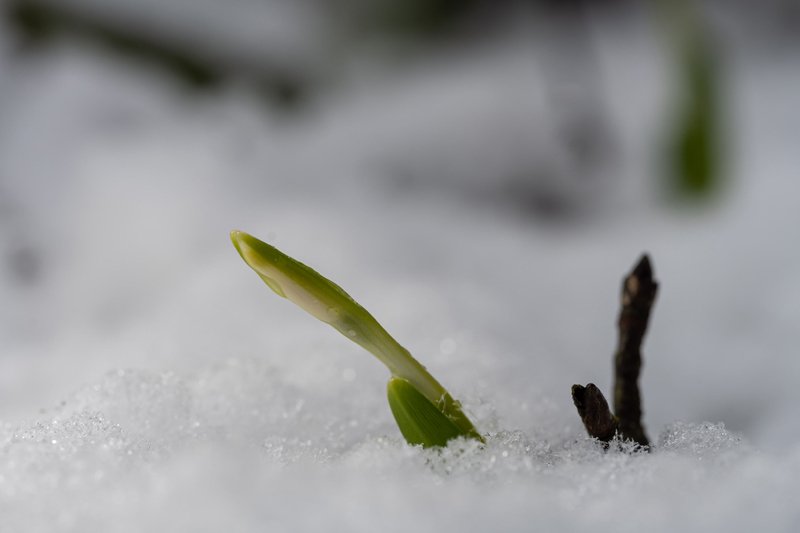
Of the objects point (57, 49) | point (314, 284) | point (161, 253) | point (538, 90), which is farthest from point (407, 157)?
point (314, 284)

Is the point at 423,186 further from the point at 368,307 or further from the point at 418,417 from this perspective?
the point at 418,417

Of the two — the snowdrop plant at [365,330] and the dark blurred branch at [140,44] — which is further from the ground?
the dark blurred branch at [140,44]

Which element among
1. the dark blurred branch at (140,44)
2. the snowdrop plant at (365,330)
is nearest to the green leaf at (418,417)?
the snowdrop plant at (365,330)

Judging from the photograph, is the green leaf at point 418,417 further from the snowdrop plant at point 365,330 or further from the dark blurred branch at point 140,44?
the dark blurred branch at point 140,44

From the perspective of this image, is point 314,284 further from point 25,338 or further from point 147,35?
point 147,35

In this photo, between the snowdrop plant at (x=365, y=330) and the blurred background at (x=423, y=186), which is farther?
the blurred background at (x=423, y=186)

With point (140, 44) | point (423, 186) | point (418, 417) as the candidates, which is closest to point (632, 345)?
point (418, 417)

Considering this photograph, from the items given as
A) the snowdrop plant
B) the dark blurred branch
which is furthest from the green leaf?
the dark blurred branch
